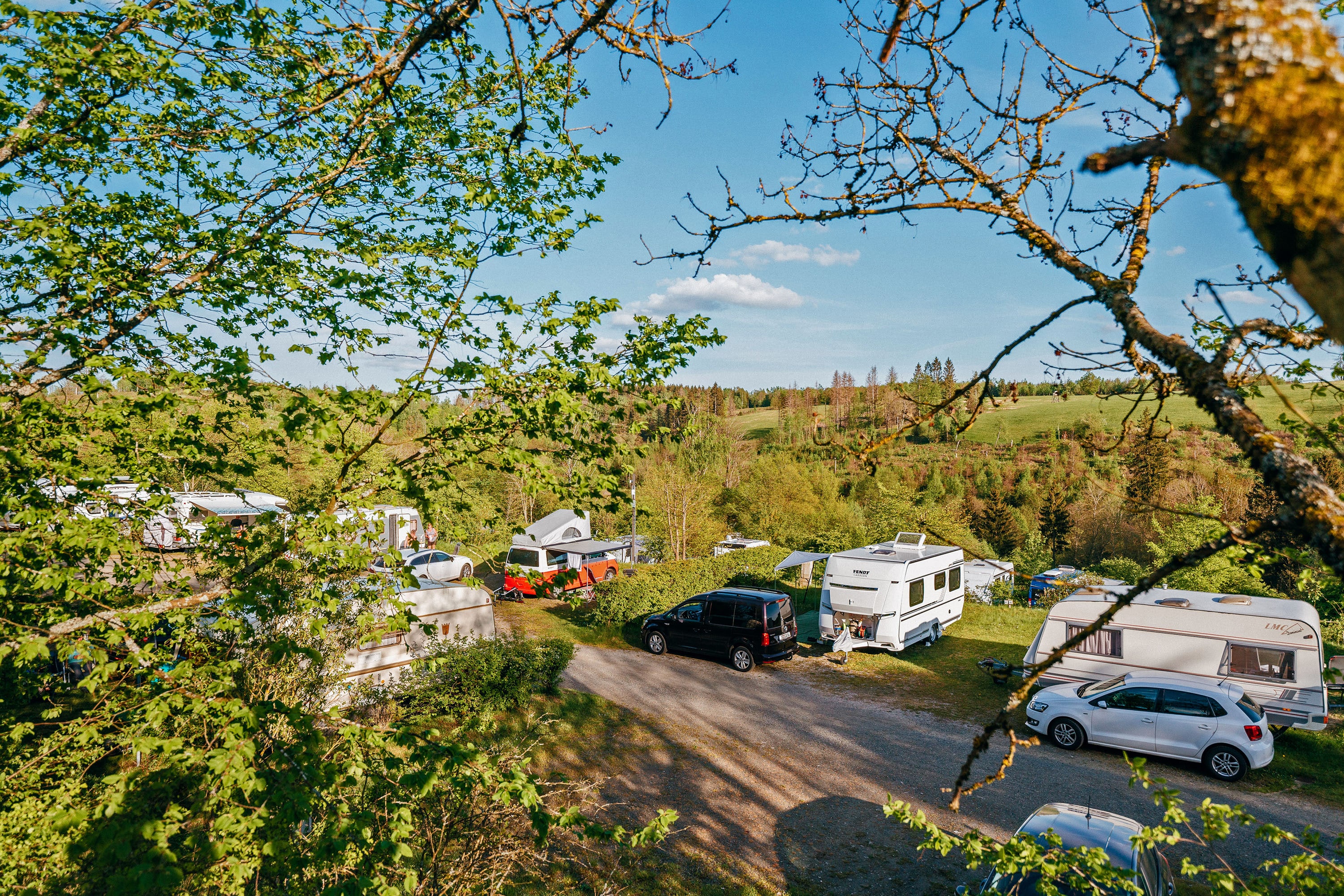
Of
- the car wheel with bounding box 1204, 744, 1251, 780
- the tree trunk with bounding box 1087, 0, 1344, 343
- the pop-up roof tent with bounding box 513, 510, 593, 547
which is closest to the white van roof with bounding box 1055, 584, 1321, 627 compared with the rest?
the car wheel with bounding box 1204, 744, 1251, 780

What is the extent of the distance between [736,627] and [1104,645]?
7.63 meters

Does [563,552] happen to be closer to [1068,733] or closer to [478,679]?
[478,679]

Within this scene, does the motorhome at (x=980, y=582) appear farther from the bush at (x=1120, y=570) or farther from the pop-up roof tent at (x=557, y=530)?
the pop-up roof tent at (x=557, y=530)

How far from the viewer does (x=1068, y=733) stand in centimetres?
1077

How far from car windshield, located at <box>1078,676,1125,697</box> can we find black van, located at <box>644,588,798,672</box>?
6230 mm

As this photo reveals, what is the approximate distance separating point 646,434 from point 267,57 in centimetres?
414

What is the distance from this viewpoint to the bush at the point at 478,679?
11.4 m

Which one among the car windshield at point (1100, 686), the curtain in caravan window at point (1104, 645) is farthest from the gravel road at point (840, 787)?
the curtain in caravan window at point (1104, 645)

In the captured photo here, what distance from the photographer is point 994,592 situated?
91.1ft

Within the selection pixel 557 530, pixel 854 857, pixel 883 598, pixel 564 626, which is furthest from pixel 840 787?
pixel 557 530

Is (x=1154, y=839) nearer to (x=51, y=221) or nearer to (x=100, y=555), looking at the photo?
(x=100, y=555)

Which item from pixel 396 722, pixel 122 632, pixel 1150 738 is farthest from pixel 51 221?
pixel 1150 738

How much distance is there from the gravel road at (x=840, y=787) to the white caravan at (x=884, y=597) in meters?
3.29

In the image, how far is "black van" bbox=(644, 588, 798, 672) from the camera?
15.4 meters
